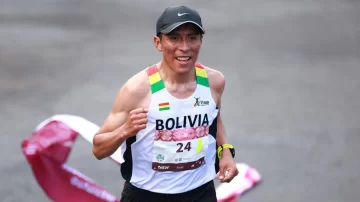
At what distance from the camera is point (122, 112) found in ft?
12.5

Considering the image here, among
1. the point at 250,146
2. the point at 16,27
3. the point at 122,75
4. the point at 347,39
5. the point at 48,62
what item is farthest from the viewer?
the point at 16,27

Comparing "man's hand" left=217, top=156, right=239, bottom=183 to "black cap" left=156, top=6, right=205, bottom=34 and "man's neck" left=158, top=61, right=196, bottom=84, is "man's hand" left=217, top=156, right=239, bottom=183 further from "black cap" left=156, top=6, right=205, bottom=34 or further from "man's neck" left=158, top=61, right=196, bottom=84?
"black cap" left=156, top=6, right=205, bottom=34

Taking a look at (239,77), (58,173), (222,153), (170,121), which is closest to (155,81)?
(170,121)

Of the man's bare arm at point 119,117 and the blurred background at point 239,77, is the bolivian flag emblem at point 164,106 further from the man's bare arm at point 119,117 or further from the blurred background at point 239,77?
the blurred background at point 239,77

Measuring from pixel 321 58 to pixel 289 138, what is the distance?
Answer: 3297 mm

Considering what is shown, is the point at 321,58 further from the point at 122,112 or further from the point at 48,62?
the point at 122,112

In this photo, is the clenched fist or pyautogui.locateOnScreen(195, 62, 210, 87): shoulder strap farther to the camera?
pyautogui.locateOnScreen(195, 62, 210, 87): shoulder strap

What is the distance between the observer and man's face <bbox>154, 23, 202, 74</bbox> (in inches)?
147

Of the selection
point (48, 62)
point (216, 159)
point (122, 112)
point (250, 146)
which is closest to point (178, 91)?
point (122, 112)

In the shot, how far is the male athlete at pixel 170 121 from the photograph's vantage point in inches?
147

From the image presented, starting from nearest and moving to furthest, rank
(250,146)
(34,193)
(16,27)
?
(34,193), (250,146), (16,27)

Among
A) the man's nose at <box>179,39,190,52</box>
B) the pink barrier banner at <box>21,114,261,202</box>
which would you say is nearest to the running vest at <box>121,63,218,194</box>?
the man's nose at <box>179,39,190,52</box>

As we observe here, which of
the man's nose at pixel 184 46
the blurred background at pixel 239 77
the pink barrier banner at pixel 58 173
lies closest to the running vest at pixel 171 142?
the man's nose at pixel 184 46

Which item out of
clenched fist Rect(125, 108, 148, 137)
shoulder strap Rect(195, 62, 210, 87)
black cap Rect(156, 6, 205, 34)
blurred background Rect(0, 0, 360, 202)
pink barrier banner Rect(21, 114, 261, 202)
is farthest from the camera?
blurred background Rect(0, 0, 360, 202)
